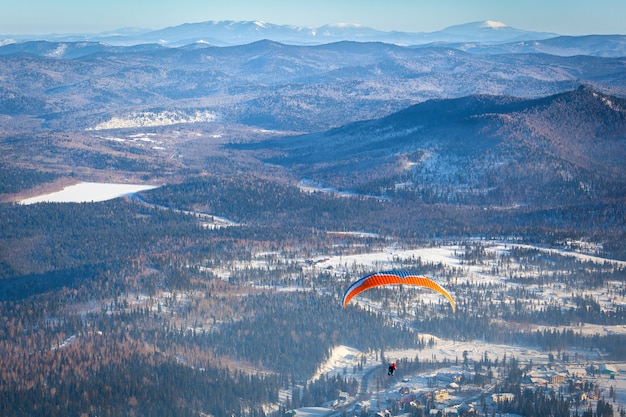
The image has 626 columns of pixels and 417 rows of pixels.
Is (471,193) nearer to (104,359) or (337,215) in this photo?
(337,215)

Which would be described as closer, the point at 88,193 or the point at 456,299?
the point at 456,299

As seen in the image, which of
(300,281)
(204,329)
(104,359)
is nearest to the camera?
(104,359)

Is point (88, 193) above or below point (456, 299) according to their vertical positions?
above

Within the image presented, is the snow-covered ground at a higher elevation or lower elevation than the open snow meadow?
higher

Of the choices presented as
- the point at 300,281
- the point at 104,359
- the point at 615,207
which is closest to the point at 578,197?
the point at 615,207

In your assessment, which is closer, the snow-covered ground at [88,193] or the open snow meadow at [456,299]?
the open snow meadow at [456,299]

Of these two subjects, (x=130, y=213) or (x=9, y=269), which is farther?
(x=130, y=213)

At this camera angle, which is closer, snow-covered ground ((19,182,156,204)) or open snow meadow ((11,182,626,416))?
open snow meadow ((11,182,626,416))

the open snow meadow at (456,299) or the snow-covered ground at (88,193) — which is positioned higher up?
the snow-covered ground at (88,193)
